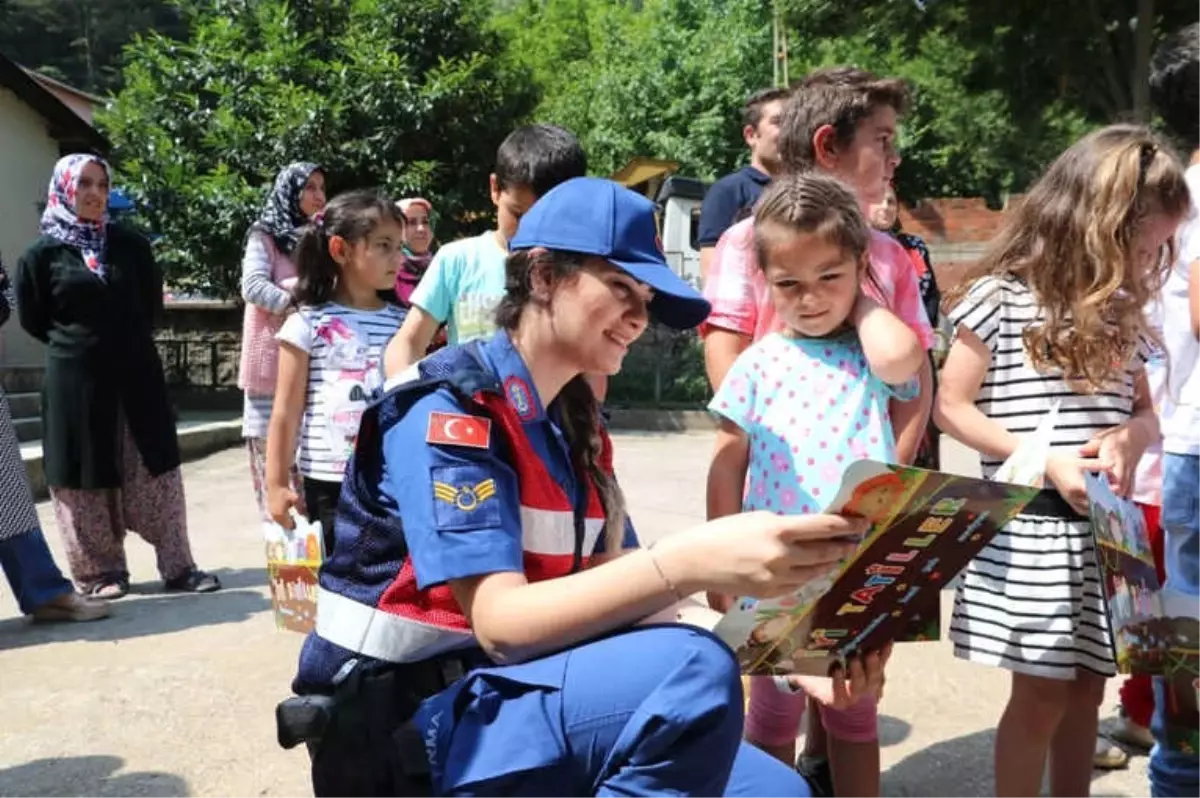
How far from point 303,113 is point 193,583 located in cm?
806

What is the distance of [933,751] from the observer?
3.30 meters

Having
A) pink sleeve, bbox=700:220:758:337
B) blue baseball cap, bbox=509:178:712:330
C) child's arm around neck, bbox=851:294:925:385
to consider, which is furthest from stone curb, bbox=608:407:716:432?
blue baseball cap, bbox=509:178:712:330

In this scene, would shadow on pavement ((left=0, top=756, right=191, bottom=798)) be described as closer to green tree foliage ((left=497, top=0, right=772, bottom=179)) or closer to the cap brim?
the cap brim

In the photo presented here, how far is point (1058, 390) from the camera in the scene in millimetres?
2527

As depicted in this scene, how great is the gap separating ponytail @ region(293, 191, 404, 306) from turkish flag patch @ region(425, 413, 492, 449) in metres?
2.03

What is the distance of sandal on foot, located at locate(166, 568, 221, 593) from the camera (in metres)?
5.42

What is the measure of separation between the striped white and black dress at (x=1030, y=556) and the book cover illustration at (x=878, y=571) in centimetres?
54

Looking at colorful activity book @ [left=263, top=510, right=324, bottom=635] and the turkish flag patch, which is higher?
the turkish flag patch

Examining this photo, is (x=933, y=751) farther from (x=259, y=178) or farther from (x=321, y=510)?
(x=259, y=178)

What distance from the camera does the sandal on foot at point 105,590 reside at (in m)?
5.27

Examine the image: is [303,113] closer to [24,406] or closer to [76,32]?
[24,406]

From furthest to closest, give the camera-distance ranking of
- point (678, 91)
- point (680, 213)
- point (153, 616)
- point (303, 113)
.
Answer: point (678, 91), point (680, 213), point (303, 113), point (153, 616)

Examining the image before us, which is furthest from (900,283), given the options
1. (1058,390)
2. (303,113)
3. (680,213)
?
(680,213)

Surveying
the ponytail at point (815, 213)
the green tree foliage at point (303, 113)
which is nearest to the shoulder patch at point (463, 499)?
the ponytail at point (815, 213)
